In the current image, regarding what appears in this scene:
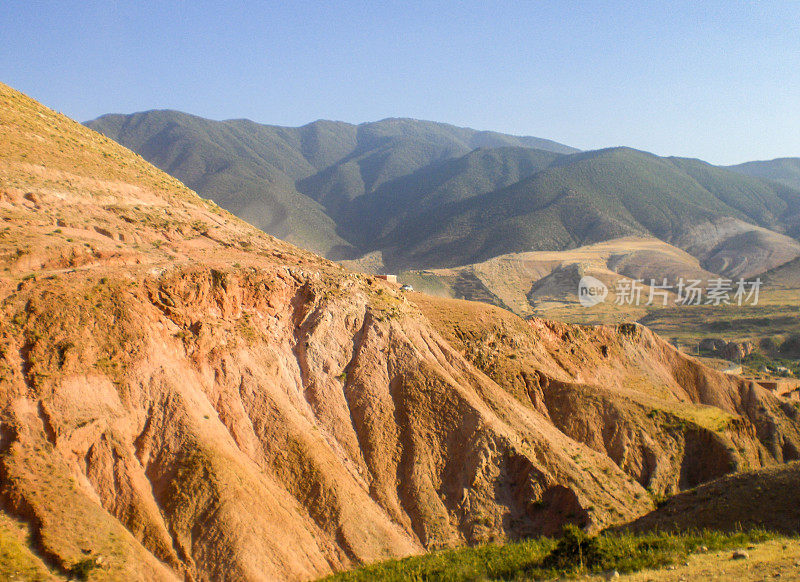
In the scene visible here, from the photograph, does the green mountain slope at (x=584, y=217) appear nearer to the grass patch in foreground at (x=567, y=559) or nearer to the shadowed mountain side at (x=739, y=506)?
the shadowed mountain side at (x=739, y=506)

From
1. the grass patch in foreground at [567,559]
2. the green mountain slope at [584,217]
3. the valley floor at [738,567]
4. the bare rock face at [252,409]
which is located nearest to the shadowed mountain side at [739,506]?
the grass patch in foreground at [567,559]

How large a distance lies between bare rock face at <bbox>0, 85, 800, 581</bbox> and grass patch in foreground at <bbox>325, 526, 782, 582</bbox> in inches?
69.2

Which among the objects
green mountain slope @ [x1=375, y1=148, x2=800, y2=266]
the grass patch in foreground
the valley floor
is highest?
green mountain slope @ [x1=375, y1=148, x2=800, y2=266]

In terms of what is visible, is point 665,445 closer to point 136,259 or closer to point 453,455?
point 453,455

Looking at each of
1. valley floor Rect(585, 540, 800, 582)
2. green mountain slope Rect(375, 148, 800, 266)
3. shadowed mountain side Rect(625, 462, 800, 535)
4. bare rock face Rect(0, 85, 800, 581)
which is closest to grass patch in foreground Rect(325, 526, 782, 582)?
valley floor Rect(585, 540, 800, 582)

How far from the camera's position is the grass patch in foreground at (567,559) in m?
19.8

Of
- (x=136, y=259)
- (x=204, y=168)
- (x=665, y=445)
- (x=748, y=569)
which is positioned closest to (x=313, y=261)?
(x=136, y=259)

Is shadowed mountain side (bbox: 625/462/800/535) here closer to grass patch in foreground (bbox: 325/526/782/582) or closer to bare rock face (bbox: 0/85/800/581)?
grass patch in foreground (bbox: 325/526/782/582)

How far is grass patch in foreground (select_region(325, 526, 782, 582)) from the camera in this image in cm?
1983

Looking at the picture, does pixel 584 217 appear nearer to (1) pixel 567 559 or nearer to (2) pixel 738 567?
(1) pixel 567 559

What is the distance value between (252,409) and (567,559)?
11.9m

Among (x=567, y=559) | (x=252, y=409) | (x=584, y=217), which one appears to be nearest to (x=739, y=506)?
(x=567, y=559)

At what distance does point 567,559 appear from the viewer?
20.5 meters

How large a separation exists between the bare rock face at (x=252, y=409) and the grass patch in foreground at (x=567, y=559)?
5.76 ft
